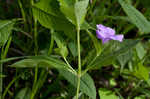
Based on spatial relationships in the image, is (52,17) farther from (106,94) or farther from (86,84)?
(106,94)

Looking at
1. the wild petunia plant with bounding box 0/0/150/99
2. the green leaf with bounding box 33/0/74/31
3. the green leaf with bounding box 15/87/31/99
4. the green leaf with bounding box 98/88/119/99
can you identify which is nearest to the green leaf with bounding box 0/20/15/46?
the wild petunia plant with bounding box 0/0/150/99

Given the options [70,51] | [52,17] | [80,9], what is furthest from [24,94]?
[80,9]

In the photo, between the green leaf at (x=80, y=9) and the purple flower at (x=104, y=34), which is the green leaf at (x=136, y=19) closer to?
the purple flower at (x=104, y=34)

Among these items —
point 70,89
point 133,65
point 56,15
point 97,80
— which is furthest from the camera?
point 97,80

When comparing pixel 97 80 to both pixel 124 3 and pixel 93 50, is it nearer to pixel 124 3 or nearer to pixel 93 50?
pixel 93 50

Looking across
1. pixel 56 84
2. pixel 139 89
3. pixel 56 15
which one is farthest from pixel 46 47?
pixel 139 89

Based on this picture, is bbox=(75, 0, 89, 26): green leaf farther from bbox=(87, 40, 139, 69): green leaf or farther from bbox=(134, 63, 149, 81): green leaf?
bbox=(134, 63, 149, 81): green leaf
